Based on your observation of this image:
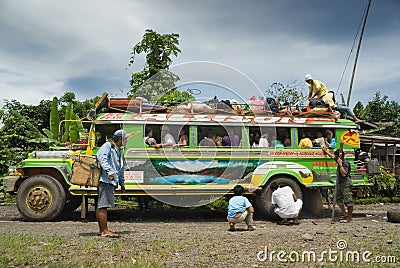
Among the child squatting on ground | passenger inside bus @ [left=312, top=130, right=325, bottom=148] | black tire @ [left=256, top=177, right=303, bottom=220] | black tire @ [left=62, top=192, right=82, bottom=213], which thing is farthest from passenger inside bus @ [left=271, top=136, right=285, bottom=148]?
black tire @ [left=62, top=192, right=82, bottom=213]

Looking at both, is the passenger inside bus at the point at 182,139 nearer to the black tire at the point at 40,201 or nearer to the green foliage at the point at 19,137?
the black tire at the point at 40,201

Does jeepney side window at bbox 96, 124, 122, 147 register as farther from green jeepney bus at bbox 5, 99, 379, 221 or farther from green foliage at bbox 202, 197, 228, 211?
green foliage at bbox 202, 197, 228, 211

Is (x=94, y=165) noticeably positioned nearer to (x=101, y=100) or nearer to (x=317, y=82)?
(x=101, y=100)

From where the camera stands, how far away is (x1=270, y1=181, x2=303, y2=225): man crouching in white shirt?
338 inches

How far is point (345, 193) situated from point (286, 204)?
5.03 feet

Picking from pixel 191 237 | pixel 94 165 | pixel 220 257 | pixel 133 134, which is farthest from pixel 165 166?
pixel 220 257

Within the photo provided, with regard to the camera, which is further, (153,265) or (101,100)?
(101,100)

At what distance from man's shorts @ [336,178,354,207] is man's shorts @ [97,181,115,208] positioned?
541cm

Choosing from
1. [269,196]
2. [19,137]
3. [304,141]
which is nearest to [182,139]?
[269,196]

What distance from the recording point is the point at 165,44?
1575cm

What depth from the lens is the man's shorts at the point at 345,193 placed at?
29.2ft

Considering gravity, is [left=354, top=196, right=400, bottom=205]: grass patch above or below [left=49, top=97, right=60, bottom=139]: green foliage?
below

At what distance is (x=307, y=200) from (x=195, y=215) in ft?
9.83

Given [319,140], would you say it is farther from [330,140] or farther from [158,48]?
[158,48]
